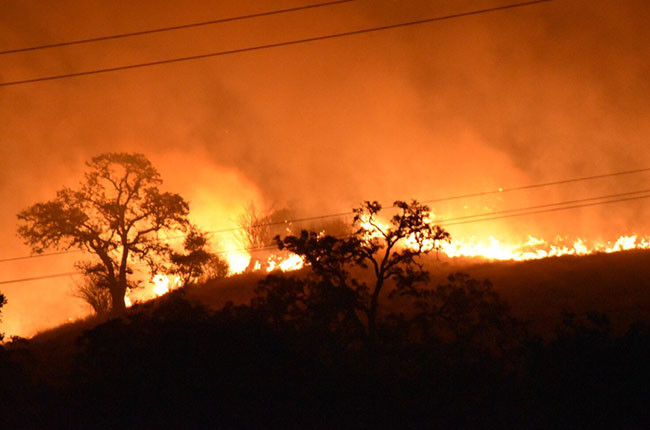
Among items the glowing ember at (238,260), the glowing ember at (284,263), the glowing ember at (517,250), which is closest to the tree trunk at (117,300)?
the glowing ember at (284,263)

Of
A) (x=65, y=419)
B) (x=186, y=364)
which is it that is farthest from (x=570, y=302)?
(x=65, y=419)

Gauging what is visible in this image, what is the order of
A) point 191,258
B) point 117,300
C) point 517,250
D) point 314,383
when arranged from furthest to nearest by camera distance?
point 517,250, point 191,258, point 117,300, point 314,383

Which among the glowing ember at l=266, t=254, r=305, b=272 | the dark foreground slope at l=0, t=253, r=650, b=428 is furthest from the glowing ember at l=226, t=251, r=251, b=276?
the dark foreground slope at l=0, t=253, r=650, b=428

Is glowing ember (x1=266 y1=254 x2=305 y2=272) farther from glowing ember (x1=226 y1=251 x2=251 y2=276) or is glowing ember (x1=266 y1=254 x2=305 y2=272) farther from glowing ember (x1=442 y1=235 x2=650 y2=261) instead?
glowing ember (x1=442 y1=235 x2=650 y2=261)

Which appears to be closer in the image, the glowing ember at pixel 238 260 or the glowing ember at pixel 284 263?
the glowing ember at pixel 284 263

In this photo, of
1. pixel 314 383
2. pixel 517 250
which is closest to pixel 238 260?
pixel 517 250

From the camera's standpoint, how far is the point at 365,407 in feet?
42.5

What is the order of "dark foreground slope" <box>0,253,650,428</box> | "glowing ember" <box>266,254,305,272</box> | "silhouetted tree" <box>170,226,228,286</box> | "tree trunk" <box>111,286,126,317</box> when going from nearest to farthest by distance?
"dark foreground slope" <box>0,253,650,428</box>
"tree trunk" <box>111,286,126,317</box>
"silhouetted tree" <box>170,226,228,286</box>
"glowing ember" <box>266,254,305,272</box>

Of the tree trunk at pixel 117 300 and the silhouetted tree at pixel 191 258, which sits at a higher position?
the silhouetted tree at pixel 191 258

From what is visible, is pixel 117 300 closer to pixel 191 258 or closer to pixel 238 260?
pixel 191 258

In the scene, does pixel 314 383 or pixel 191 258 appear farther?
pixel 191 258

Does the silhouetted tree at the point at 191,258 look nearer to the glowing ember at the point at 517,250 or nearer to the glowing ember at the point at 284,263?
the glowing ember at the point at 284,263

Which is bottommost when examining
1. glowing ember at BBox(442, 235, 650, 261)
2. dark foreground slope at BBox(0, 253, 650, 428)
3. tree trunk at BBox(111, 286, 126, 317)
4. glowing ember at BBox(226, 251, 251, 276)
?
dark foreground slope at BBox(0, 253, 650, 428)

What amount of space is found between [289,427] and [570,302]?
26.0 meters
